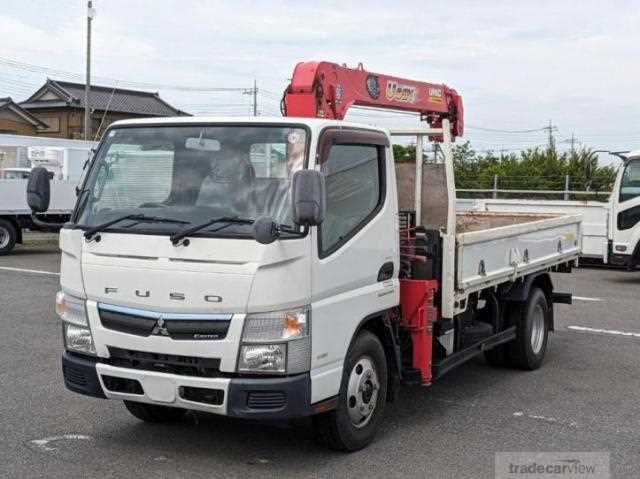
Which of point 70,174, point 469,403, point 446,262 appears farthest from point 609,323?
point 70,174

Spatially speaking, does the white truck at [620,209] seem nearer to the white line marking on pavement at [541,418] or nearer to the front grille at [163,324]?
the white line marking on pavement at [541,418]

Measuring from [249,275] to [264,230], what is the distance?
281 millimetres

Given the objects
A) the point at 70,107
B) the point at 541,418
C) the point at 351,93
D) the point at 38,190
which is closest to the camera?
the point at 38,190

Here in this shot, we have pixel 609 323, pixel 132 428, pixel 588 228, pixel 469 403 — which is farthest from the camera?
pixel 588 228

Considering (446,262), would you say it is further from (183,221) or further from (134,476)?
(134,476)

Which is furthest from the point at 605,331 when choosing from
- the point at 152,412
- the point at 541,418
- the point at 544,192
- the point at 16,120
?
the point at 16,120

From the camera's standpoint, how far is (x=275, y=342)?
4676 mm

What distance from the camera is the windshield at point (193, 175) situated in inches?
193

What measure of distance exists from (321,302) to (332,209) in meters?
0.62

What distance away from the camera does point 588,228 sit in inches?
629

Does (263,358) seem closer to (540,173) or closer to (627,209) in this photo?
(627,209)

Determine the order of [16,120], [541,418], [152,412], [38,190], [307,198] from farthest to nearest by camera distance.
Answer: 1. [16,120]
2. [541,418]
3. [152,412]
4. [38,190]
5. [307,198]

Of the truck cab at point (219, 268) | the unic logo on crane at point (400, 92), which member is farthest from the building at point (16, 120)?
the truck cab at point (219, 268)
